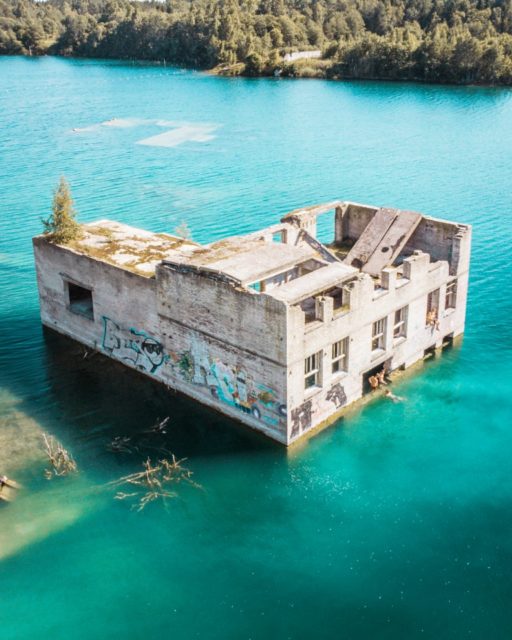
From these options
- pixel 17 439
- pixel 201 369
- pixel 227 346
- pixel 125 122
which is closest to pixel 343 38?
pixel 125 122

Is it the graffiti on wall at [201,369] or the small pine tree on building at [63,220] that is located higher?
the small pine tree on building at [63,220]

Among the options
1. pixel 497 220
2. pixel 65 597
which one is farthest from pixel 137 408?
pixel 497 220

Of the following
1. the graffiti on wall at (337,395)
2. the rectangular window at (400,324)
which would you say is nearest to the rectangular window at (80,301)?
the graffiti on wall at (337,395)

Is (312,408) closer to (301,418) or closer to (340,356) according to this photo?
(301,418)

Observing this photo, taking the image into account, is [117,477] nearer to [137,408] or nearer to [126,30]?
[137,408]

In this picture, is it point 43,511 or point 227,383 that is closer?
point 43,511

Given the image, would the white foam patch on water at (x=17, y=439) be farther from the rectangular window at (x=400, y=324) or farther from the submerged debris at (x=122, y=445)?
the rectangular window at (x=400, y=324)
